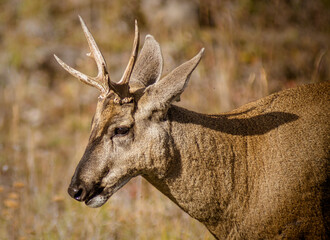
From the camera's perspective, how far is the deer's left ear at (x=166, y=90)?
10.5 ft

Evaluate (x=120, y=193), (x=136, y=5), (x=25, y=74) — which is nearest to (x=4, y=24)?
(x=25, y=74)

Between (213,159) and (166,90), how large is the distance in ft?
2.23

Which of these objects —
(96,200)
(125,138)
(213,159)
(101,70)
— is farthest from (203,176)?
(101,70)

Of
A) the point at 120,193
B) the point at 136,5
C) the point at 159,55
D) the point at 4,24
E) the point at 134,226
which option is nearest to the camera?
the point at 159,55

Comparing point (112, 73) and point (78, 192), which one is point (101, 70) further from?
point (112, 73)

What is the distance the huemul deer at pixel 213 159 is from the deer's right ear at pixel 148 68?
169 mm

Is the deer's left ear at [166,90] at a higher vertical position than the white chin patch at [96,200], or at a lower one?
higher

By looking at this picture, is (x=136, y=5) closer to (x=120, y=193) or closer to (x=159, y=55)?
(x=120, y=193)

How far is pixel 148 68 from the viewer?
3824 millimetres

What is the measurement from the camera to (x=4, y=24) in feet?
41.9

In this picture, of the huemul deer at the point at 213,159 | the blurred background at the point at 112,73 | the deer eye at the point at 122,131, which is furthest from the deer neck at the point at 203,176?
the blurred background at the point at 112,73

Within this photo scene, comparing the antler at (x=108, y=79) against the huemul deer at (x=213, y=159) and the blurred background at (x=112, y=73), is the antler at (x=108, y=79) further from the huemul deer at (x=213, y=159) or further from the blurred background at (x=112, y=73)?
the blurred background at (x=112, y=73)

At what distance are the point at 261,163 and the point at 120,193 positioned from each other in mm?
3057

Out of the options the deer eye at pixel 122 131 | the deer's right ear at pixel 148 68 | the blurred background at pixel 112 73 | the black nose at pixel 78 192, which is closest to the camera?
the black nose at pixel 78 192
